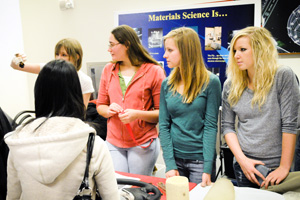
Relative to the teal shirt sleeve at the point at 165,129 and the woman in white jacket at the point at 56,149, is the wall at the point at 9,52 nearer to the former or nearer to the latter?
the teal shirt sleeve at the point at 165,129

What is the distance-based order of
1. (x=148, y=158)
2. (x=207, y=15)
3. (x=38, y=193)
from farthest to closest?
(x=207, y=15) < (x=148, y=158) < (x=38, y=193)

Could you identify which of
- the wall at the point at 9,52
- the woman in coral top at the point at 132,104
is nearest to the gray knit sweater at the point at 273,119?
the woman in coral top at the point at 132,104

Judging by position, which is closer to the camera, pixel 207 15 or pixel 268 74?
pixel 268 74

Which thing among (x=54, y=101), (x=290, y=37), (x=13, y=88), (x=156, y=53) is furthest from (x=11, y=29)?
(x=290, y=37)

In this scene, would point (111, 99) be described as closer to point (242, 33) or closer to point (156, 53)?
point (242, 33)

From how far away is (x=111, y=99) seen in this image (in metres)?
1.95

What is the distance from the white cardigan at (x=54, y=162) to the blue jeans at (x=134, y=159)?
0.73 meters

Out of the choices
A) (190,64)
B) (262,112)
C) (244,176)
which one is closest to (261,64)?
(262,112)

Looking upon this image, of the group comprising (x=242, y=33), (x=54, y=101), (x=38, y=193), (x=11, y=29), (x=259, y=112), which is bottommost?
(x=38, y=193)

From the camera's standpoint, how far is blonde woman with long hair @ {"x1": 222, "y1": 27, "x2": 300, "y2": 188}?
1480 mm

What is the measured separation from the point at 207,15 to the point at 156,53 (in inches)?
31.0

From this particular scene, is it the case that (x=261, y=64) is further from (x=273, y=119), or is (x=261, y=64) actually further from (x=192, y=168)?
(x=192, y=168)

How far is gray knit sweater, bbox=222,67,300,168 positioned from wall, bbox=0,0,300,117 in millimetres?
2401

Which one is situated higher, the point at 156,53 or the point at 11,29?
the point at 11,29
